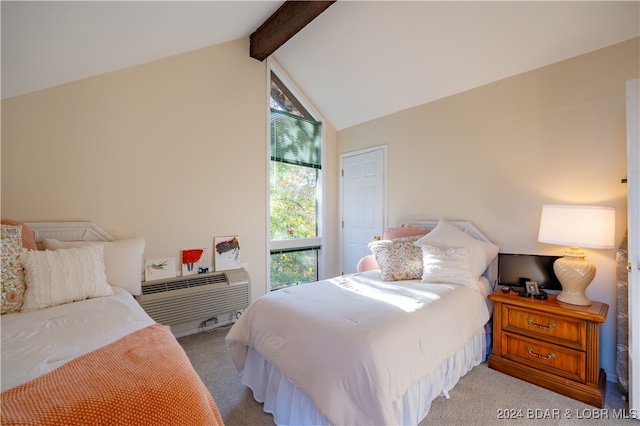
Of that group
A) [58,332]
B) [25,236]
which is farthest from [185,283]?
[58,332]

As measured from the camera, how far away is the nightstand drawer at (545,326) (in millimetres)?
1742

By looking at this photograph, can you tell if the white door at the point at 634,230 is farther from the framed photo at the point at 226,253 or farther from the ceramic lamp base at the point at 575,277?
the framed photo at the point at 226,253

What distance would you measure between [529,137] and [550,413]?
1.99m

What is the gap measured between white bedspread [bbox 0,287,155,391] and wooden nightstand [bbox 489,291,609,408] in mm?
2359

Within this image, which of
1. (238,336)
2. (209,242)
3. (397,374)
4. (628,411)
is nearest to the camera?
(397,374)

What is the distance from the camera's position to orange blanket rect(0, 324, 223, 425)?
0.67 m

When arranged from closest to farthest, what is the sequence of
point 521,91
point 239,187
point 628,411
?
point 628,411 < point 521,91 < point 239,187

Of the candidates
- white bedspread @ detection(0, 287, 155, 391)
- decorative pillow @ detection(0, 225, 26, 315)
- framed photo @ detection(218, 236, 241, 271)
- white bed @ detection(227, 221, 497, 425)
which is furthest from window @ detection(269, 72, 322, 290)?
decorative pillow @ detection(0, 225, 26, 315)

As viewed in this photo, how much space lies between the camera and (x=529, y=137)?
7.61ft

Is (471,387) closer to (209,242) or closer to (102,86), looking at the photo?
(209,242)

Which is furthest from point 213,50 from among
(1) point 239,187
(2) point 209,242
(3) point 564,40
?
(3) point 564,40

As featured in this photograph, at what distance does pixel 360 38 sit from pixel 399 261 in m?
2.21

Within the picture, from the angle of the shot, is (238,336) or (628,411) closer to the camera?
(628,411)

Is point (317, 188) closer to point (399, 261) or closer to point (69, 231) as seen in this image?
point (399, 261)
